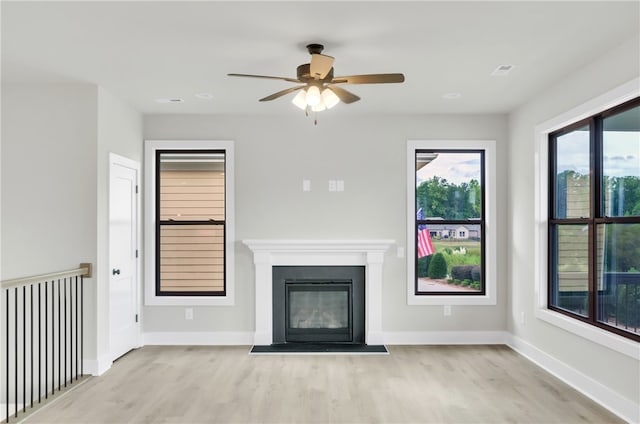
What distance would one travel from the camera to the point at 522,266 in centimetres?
513

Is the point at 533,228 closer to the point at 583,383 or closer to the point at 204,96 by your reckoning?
the point at 583,383

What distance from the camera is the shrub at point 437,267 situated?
5.66 meters

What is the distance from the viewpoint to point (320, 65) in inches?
120

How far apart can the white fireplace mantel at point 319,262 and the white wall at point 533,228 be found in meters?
1.42

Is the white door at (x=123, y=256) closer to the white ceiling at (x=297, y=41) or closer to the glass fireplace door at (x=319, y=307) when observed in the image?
the white ceiling at (x=297, y=41)

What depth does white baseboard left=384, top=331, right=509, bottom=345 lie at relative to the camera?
5520 millimetres

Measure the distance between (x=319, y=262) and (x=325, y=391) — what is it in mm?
1764

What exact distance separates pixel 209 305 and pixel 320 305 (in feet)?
4.19

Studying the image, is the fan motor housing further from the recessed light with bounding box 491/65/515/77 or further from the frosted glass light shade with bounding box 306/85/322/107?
the recessed light with bounding box 491/65/515/77

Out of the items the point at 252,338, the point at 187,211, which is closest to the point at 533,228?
the point at 252,338

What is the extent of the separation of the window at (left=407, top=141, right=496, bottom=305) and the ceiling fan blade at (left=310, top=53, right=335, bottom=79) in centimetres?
262

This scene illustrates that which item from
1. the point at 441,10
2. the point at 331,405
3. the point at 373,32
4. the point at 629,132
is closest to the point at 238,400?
the point at 331,405

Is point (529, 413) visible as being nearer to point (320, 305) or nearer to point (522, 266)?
point (522, 266)

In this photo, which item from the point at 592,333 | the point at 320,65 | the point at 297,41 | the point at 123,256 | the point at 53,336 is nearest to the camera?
the point at 320,65
